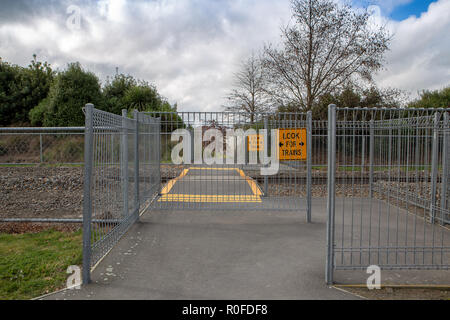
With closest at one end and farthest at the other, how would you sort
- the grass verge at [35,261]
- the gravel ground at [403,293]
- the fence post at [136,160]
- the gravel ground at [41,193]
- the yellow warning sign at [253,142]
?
the gravel ground at [403,293] < the grass verge at [35,261] < the fence post at [136,160] < the gravel ground at [41,193] < the yellow warning sign at [253,142]

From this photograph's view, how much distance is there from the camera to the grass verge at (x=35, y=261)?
4.26 metres

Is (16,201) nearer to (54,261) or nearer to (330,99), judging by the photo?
(54,261)

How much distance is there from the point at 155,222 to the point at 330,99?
15.2m

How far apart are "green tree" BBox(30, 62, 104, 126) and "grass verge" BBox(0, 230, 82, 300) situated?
21.5 meters

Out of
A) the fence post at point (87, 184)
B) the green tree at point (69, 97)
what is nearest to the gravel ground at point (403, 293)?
the fence post at point (87, 184)

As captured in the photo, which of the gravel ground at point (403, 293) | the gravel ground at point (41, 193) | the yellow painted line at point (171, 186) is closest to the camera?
the gravel ground at point (403, 293)

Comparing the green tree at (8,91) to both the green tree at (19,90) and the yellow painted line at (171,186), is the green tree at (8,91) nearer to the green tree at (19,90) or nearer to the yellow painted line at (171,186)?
the green tree at (19,90)

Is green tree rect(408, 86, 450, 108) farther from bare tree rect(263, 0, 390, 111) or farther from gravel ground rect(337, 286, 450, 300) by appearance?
gravel ground rect(337, 286, 450, 300)

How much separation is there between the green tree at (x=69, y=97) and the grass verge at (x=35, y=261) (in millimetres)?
21500

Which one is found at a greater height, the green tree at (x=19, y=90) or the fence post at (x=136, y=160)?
the green tree at (x=19, y=90)

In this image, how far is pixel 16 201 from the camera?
917cm

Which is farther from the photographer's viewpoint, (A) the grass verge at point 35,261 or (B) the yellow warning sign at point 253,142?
(B) the yellow warning sign at point 253,142

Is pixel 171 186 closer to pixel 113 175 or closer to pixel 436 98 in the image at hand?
pixel 113 175

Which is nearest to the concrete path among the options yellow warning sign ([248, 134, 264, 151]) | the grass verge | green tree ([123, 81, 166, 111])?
the grass verge
